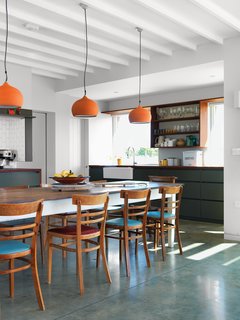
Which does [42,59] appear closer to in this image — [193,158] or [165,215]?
[193,158]

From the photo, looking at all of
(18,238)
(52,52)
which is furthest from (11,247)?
(52,52)

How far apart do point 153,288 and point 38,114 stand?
5.98 m

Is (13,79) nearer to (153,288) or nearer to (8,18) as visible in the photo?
(8,18)

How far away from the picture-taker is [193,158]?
25.6 feet

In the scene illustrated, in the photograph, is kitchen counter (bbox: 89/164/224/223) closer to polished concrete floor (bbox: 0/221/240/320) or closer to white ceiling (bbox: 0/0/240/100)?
white ceiling (bbox: 0/0/240/100)

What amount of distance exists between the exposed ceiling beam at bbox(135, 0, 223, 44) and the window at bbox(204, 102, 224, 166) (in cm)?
269

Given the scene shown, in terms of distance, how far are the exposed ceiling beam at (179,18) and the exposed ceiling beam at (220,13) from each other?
44cm

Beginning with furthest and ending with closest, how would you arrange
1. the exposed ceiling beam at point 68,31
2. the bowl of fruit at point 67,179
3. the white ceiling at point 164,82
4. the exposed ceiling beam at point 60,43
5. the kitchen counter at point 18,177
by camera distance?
the kitchen counter at point 18,177
the white ceiling at point 164,82
the exposed ceiling beam at point 60,43
the exposed ceiling beam at point 68,31
the bowl of fruit at point 67,179

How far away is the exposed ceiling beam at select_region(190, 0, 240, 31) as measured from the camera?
14.0ft

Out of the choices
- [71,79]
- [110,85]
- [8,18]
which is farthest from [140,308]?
[71,79]

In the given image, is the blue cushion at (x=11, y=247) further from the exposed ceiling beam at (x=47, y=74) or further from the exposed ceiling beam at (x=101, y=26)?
the exposed ceiling beam at (x=47, y=74)

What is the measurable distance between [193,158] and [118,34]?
333cm

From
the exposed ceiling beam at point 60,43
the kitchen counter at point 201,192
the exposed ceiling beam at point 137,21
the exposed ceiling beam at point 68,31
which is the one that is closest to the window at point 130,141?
the kitchen counter at point 201,192

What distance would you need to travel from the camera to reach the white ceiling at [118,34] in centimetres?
454
